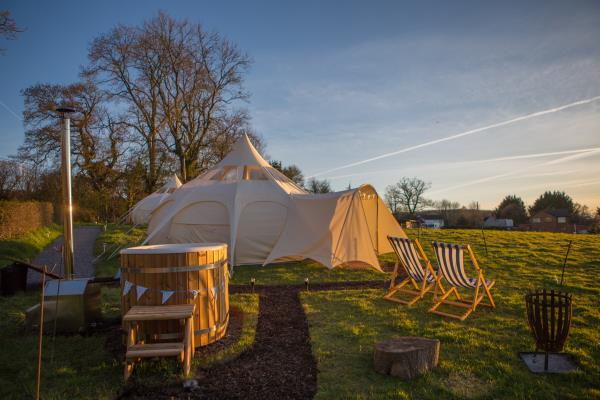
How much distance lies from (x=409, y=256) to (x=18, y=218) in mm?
13992

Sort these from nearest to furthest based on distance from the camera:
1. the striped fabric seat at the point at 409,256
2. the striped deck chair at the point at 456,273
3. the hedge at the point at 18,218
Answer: the striped deck chair at the point at 456,273, the striped fabric seat at the point at 409,256, the hedge at the point at 18,218

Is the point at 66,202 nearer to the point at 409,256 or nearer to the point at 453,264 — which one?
the point at 409,256

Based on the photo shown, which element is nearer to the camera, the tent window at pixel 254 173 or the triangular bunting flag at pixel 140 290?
the triangular bunting flag at pixel 140 290

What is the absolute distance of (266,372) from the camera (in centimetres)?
375

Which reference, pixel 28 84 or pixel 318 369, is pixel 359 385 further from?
pixel 28 84

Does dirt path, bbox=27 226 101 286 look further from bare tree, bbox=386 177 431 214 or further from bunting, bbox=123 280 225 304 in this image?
bare tree, bbox=386 177 431 214

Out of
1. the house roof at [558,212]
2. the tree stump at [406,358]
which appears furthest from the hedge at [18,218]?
the house roof at [558,212]

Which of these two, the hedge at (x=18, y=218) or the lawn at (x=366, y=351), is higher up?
the hedge at (x=18, y=218)

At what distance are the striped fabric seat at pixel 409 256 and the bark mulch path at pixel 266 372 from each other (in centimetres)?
214

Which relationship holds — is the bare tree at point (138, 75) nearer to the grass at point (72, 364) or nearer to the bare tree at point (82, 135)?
the bare tree at point (82, 135)

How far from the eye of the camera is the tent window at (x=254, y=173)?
1114 centimetres

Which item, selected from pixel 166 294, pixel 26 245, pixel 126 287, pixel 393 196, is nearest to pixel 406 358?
pixel 166 294

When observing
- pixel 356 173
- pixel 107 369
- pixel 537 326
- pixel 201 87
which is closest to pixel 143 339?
pixel 107 369

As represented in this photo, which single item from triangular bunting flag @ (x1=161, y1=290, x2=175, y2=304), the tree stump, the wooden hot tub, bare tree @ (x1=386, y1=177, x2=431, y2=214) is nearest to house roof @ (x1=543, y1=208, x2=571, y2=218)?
bare tree @ (x1=386, y1=177, x2=431, y2=214)
